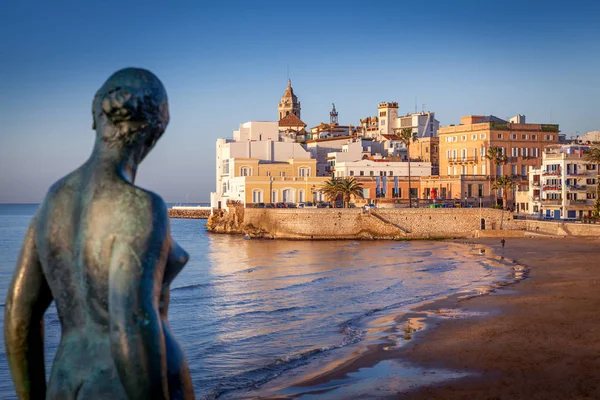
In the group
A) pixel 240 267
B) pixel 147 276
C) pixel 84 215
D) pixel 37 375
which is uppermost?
pixel 84 215

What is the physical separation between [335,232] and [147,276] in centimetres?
6849

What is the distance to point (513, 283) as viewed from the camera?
33.5 meters

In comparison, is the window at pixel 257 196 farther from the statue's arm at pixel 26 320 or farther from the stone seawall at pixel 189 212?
the statue's arm at pixel 26 320

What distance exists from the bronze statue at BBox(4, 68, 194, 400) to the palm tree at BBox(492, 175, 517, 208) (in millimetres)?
73295

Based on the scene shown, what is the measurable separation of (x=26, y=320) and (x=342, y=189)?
72.5 metres

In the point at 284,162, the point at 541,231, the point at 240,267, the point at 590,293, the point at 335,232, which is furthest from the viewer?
the point at 284,162

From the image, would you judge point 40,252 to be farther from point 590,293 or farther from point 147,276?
point 590,293

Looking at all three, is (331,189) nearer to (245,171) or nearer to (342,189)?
(342,189)

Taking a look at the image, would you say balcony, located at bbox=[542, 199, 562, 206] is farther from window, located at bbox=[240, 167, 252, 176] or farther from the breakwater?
window, located at bbox=[240, 167, 252, 176]

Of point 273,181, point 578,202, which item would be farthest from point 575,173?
point 273,181

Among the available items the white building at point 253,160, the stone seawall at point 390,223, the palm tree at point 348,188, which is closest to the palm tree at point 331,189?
the palm tree at point 348,188

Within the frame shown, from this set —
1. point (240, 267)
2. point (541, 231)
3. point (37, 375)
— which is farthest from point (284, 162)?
point (37, 375)

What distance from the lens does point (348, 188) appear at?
75.1 metres

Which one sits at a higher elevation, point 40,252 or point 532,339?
point 40,252
